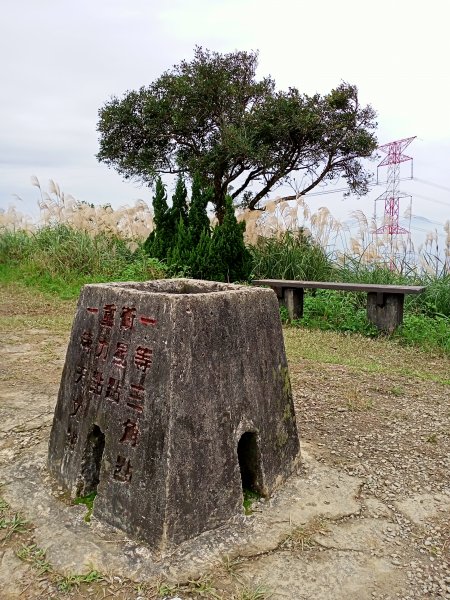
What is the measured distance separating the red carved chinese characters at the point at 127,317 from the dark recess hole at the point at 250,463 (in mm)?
625

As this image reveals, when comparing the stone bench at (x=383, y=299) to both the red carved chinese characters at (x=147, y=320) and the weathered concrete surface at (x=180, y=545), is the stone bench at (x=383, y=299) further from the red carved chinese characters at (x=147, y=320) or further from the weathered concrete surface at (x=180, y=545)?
the red carved chinese characters at (x=147, y=320)

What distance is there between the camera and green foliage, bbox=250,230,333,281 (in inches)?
273

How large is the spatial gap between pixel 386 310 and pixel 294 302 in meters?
1.04

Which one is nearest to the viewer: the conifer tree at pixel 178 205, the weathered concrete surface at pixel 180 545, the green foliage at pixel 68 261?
the weathered concrete surface at pixel 180 545

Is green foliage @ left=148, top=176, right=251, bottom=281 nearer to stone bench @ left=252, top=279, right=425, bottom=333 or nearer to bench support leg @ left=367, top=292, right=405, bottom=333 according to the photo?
stone bench @ left=252, top=279, right=425, bottom=333

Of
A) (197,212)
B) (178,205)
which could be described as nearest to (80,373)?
(197,212)

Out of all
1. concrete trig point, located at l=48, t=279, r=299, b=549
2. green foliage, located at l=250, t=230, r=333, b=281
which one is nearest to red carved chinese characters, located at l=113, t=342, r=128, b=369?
concrete trig point, located at l=48, t=279, r=299, b=549

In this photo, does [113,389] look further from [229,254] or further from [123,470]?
[229,254]

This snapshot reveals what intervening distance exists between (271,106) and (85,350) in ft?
33.6

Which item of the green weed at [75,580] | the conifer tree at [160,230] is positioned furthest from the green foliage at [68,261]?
the green weed at [75,580]

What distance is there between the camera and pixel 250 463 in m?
2.08

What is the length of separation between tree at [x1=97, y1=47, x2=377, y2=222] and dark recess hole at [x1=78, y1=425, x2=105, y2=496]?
971 centimetres

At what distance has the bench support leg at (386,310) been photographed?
5.25 m

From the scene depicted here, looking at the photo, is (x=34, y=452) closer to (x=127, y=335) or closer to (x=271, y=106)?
(x=127, y=335)
